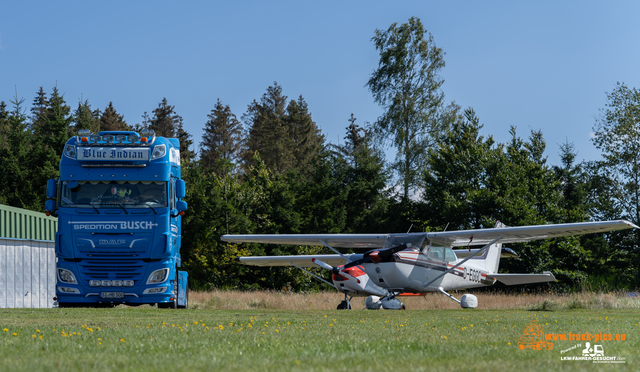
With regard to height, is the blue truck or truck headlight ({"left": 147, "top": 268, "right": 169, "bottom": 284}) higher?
the blue truck

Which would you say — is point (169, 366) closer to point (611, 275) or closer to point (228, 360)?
point (228, 360)

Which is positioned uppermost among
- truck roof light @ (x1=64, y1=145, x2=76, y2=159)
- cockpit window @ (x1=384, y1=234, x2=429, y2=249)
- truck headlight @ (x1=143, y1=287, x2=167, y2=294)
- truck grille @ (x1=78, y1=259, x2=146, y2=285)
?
truck roof light @ (x1=64, y1=145, x2=76, y2=159)

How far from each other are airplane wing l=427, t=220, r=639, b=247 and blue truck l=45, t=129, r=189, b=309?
7561 millimetres

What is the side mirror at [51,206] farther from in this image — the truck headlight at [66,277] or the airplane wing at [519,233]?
the airplane wing at [519,233]

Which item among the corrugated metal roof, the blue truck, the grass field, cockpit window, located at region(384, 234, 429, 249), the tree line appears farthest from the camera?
the tree line

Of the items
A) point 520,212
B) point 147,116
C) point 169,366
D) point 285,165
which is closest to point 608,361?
point 169,366

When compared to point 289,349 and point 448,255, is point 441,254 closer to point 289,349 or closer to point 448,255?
point 448,255

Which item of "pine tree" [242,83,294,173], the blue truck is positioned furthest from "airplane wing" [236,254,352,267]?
"pine tree" [242,83,294,173]

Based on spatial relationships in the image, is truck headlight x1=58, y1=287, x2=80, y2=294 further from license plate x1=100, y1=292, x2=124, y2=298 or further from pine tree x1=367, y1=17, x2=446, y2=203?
pine tree x1=367, y1=17, x2=446, y2=203

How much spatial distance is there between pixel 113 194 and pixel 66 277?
6.56 feet

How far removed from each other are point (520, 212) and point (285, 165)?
21132 mm

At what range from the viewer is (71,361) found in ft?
13.7

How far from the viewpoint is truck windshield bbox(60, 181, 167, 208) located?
12.3 meters

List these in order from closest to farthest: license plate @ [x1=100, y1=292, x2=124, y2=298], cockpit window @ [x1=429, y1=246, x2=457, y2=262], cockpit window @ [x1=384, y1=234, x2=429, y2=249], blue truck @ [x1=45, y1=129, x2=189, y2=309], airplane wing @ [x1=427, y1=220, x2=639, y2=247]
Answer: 1. blue truck @ [x1=45, y1=129, x2=189, y2=309]
2. license plate @ [x1=100, y1=292, x2=124, y2=298]
3. airplane wing @ [x1=427, y1=220, x2=639, y2=247]
4. cockpit window @ [x1=384, y1=234, x2=429, y2=249]
5. cockpit window @ [x1=429, y1=246, x2=457, y2=262]
